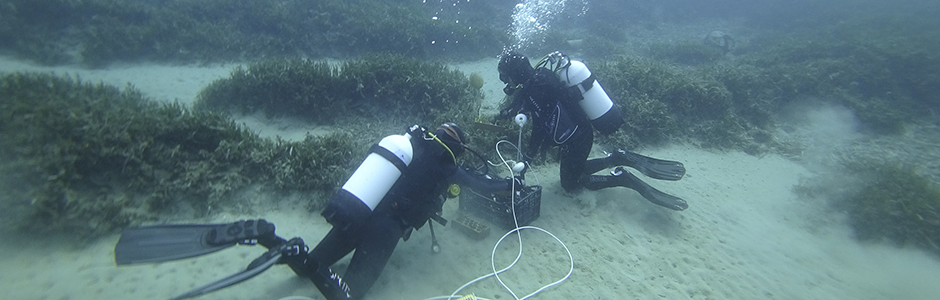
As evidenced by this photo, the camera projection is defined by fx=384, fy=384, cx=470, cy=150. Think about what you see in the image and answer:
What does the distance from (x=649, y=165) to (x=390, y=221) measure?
431 cm

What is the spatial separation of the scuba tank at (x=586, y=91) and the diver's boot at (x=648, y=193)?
70 cm

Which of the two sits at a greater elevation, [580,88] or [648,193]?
[580,88]

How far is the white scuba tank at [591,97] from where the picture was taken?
16.8 ft

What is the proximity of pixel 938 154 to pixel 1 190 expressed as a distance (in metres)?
15.8

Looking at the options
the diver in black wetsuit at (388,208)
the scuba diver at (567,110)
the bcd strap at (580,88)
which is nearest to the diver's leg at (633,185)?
the scuba diver at (567,110)

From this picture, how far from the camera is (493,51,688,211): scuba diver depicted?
5.06 m

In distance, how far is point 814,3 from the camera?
88.2ft

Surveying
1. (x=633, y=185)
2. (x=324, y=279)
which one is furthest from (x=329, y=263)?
(x=633, y=185)

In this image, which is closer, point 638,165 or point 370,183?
point 370,183

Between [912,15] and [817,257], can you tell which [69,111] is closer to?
[817,257]

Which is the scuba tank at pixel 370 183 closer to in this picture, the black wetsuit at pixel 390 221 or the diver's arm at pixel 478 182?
the black wetsuit at pixel 390 221

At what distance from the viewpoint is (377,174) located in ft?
11.2

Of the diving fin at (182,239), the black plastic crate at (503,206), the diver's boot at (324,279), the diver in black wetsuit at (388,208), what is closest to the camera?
the diving fin at (182,239)

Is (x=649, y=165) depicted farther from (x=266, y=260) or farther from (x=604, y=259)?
(x=266, y=260)
